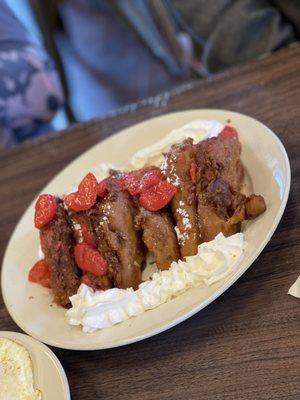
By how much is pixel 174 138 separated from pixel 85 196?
360 millimetres

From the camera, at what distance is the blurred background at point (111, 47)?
7.13 ft

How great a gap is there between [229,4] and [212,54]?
8.7 inches

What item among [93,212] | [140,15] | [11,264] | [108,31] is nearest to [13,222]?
[11,264]

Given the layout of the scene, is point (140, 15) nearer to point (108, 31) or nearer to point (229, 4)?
point (108, 31)

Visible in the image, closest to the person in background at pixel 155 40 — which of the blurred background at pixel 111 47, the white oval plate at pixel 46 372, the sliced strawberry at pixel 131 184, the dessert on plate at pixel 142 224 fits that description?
the blurred background at pixel 111 47

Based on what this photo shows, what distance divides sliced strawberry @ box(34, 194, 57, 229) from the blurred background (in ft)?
3.53

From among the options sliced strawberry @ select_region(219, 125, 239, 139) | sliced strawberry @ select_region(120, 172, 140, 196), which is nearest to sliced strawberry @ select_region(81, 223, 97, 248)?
sliced strawberry @ select_region(120, 172, 140, 196)

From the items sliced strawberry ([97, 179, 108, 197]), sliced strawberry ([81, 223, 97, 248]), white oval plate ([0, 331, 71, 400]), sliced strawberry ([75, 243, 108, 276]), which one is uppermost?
sliced strawberry ([97, 179, 108, 197])

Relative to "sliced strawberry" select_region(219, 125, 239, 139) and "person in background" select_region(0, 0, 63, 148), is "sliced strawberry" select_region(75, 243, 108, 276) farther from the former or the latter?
"person in background" select_region(0, 0, 63, 148)

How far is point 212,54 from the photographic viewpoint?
2.31 m

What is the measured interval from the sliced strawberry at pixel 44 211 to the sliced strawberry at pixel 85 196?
0.04 metres

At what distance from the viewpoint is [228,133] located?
4.53 ft

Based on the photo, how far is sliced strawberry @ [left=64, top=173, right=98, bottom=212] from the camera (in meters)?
1.27

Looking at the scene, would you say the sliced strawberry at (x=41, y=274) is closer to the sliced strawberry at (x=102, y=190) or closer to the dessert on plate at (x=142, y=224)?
the dessert on plate at (x=142, y=224)
